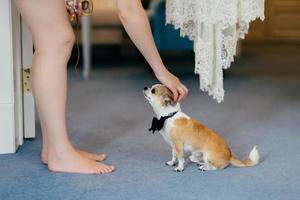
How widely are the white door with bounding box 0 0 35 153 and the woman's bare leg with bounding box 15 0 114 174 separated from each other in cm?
25

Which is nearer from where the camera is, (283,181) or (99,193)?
(99,193)

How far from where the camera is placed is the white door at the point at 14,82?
6.00ft

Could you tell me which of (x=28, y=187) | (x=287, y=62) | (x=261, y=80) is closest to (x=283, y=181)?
(x=28, y=187)

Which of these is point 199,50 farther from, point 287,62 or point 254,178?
point 287,62

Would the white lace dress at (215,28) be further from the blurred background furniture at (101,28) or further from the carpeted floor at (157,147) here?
the blurred background furniture at (101,28)

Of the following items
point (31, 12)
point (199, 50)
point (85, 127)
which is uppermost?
point (31, 12)

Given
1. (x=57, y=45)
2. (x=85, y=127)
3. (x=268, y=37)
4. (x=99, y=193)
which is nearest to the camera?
(x=99, y=193)

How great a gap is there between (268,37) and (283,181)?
3771mm

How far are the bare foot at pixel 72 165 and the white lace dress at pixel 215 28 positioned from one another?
0.51 m

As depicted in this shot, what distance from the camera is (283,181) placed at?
1.60 metres

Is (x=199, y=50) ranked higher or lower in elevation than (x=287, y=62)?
higher

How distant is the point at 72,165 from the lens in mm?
1655

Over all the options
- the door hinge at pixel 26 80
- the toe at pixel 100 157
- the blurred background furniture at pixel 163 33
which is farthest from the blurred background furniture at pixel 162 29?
the toe at pixel 100 157

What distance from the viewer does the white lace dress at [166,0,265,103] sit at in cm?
190
